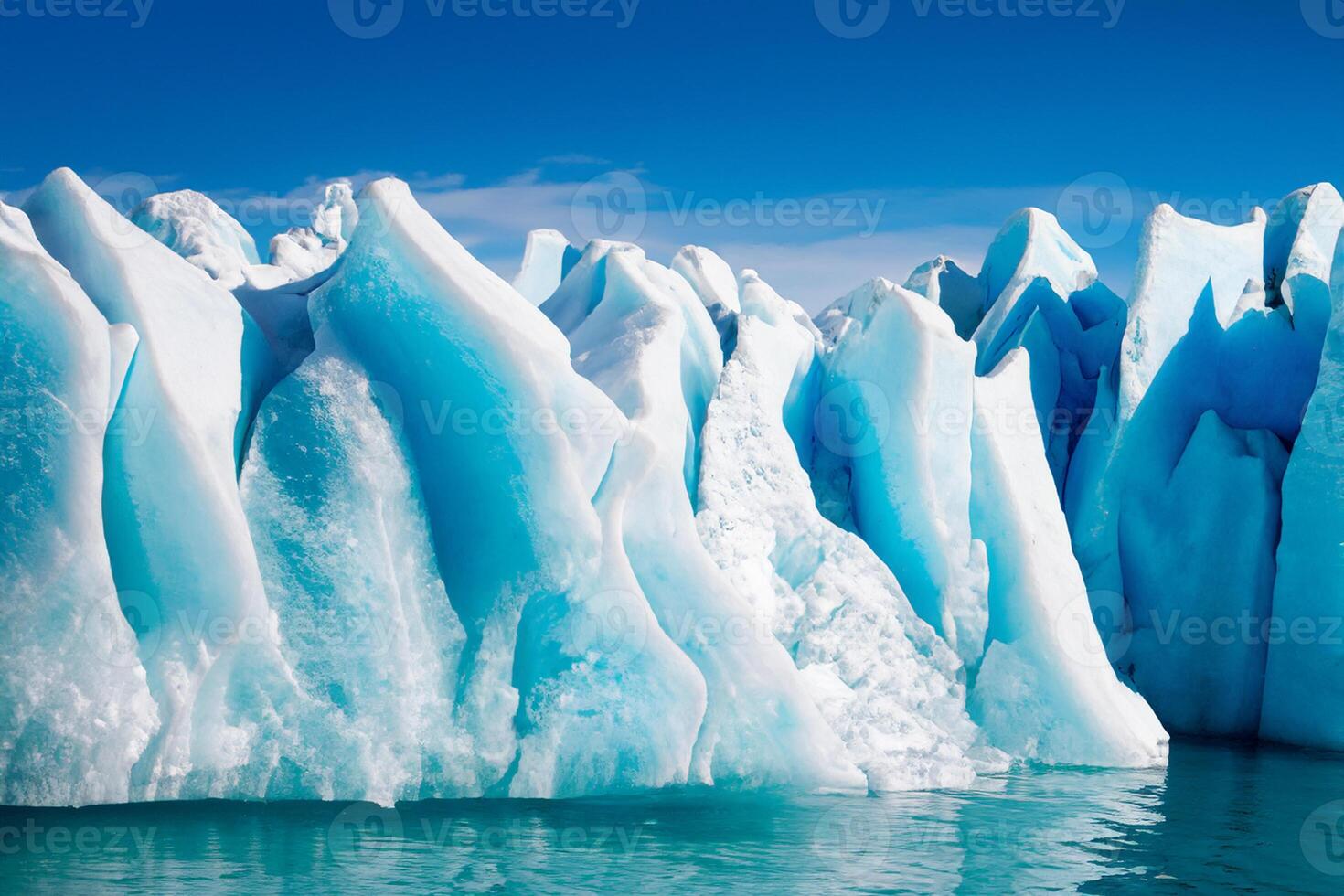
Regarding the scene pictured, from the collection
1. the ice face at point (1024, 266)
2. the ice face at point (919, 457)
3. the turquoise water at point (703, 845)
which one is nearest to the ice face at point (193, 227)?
the ice face at point (919, 457)

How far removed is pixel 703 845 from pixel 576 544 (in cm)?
189

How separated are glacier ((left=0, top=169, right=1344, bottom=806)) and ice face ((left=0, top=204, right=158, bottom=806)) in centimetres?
2

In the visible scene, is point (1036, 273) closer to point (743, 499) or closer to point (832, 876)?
point (743, 499)

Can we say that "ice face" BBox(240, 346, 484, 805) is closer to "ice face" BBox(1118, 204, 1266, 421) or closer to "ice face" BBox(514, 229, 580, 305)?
"ice face" BBox(514, 229, 580, 305)

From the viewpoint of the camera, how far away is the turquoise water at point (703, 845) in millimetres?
5707

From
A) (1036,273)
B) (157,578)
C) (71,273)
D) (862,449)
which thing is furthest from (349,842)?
(1036,273)

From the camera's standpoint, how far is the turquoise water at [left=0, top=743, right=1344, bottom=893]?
5.71 metres

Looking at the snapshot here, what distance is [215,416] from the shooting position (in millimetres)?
7242

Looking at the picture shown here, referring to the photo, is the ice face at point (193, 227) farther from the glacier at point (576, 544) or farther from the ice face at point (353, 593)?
the ice face at point (353, 593)

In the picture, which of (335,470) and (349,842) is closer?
(349,842)

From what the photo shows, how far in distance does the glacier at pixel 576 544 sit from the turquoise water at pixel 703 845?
0.96 ft

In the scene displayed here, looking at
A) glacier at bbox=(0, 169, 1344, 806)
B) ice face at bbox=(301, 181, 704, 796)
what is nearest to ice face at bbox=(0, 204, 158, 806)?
glacier at bbox=(0, 169, 1344, 806)

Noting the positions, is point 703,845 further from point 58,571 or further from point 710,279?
point 710,279

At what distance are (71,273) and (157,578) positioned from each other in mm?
1837
